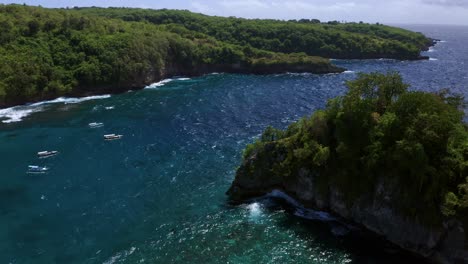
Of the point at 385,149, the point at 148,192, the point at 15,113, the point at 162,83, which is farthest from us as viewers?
the point at 162,83

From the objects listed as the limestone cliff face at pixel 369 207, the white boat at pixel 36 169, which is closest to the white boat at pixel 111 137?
the white boat at pixel 36 169

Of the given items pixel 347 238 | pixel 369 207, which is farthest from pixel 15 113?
pixel 369 207

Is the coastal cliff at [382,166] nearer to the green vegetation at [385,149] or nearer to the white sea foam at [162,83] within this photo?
the green vegetation at [385,149]

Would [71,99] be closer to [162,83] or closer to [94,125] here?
[94,125]

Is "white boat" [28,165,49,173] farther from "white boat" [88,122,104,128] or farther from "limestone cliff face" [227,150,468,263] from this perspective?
"limestone cliff face" [227,150,468,263]

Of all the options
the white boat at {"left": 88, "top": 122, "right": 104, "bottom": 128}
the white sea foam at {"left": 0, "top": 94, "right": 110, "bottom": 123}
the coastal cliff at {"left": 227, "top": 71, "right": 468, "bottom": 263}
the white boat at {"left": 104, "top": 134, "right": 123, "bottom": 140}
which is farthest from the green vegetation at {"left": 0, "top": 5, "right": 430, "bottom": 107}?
the coastal cliff at {"left": 227, "top": 71, "right": 468, "bottom": 263}

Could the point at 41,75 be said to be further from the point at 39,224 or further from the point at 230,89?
the point at 39,224
